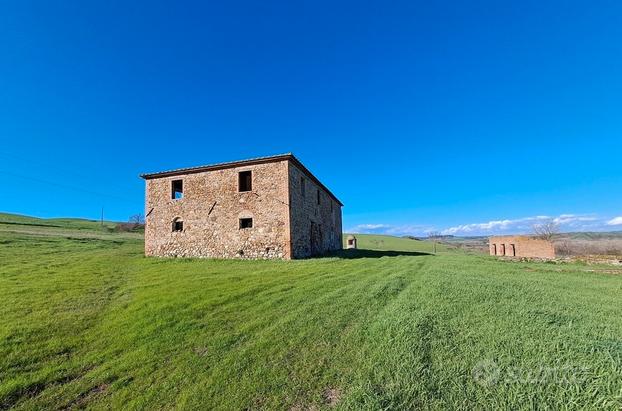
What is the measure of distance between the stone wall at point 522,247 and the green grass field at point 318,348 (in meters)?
17.1

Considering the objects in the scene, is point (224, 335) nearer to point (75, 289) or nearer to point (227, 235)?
point (75, 289)

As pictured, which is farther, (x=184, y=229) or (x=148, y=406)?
(x=184, y=229)

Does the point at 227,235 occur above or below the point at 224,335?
above

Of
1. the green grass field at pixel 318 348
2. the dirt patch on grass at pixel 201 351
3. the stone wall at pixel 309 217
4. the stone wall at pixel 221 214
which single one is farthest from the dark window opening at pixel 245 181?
the dirt patch on grass at pixel 201 351

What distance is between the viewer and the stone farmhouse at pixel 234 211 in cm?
1562

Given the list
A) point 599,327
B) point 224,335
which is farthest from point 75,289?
point 599,327

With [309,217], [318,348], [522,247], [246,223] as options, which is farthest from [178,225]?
[522,247]

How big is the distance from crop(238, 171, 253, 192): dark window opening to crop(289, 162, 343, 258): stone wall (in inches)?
110

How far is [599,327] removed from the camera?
13.9ft

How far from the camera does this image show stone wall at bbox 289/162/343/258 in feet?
53.1

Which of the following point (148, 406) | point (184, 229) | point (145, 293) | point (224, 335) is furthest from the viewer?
point (184, 229)

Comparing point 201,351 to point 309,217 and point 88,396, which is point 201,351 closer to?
point 88,396

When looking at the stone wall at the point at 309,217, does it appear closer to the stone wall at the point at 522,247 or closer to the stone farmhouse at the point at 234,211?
the stone farmhouse at the point at 234,211

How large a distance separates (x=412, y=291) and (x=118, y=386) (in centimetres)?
608
